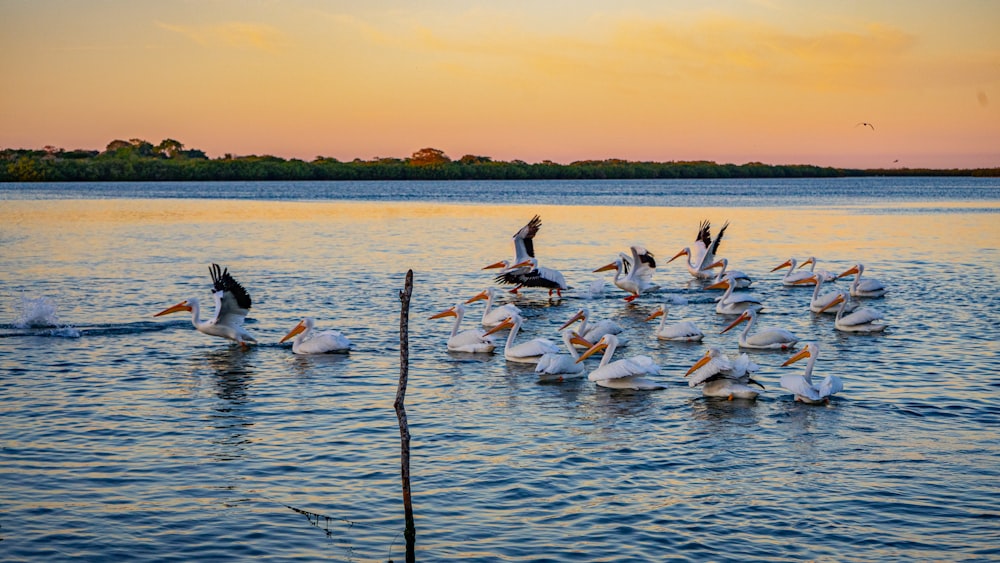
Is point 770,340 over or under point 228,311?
under

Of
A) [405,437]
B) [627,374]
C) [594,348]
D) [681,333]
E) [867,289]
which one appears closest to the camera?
[405,437]

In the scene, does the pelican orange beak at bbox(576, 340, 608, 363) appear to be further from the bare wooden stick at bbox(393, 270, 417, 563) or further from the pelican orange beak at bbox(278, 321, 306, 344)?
the bare wooden stick at bbox(393, 270, 417, 563)

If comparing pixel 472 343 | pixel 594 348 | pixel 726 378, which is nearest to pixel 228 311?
pixel 472 343

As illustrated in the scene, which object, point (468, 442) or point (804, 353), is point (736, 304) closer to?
point (804, 353)

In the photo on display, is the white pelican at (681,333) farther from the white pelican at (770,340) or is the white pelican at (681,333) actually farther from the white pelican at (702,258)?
the white pelican at (702,258)

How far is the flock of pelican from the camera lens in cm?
928

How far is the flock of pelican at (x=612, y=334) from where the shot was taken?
928 cm

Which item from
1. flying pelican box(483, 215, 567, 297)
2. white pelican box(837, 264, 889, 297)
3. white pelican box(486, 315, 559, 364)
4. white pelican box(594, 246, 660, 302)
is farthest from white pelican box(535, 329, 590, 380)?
white pelican box(837, 264, 889, 297)

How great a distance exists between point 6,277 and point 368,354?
10.0 meters

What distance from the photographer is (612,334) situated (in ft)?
39.8

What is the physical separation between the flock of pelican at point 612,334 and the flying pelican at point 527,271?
0.02m

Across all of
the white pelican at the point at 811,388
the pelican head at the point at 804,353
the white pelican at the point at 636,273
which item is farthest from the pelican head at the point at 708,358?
the white pelican at the point at 636,273

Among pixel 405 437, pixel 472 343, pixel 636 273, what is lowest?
pixel 472 343

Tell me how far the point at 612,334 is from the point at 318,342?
11.0 feet
